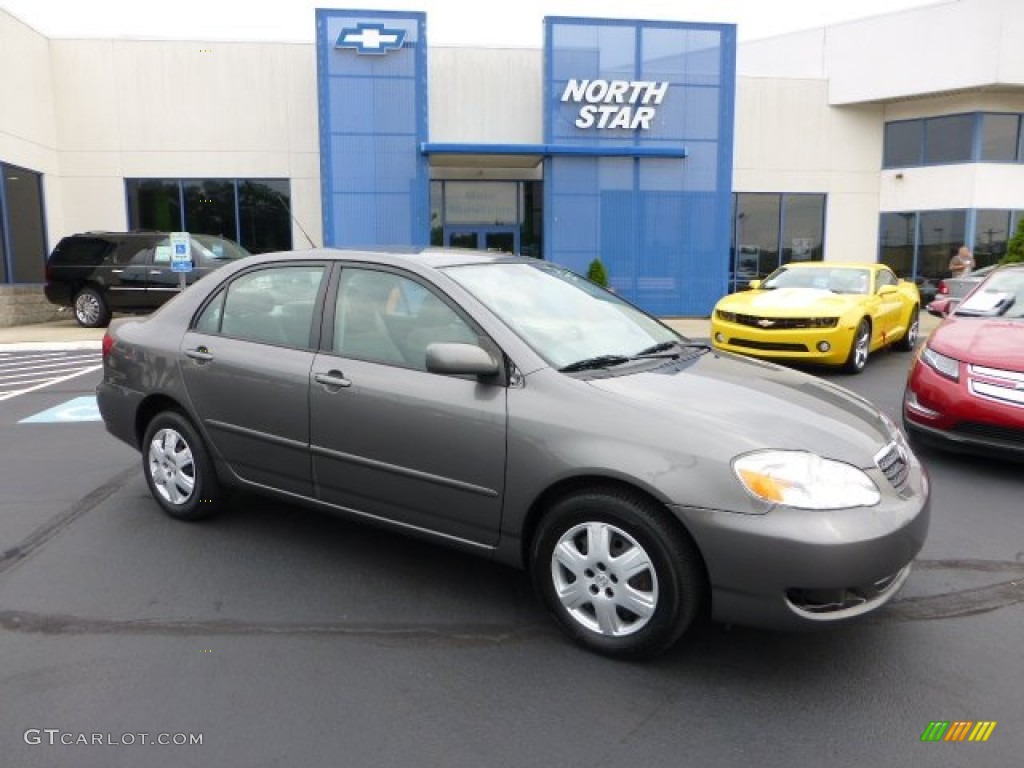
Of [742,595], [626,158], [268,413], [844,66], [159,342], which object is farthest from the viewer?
[844,66]

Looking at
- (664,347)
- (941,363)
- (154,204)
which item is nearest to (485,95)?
(154,204)

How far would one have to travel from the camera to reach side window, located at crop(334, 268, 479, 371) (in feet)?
11.9

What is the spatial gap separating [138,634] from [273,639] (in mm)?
561

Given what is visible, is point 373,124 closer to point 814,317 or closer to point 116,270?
point 116,270

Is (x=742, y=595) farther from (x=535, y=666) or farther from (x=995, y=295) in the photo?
(x=995, y=295)

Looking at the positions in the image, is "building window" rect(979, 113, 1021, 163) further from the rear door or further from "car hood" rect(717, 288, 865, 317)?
the rear door

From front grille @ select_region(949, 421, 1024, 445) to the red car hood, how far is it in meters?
0.40

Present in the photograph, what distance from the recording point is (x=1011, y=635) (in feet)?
11.0

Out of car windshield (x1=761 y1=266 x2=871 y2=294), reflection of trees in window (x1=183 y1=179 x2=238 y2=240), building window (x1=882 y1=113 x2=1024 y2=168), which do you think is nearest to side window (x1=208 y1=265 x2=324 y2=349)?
car windshield (x1=761 y1=266 x2=871 y2=294)

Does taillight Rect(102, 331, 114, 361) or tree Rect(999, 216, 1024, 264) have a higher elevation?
tree Rect(999, 216, 1024, 264)

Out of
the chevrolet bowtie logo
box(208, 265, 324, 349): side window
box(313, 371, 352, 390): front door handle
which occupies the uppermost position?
the chevrolet bowtie logo

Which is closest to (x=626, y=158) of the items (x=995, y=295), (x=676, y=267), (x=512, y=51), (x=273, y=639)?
(x=676, y=267)

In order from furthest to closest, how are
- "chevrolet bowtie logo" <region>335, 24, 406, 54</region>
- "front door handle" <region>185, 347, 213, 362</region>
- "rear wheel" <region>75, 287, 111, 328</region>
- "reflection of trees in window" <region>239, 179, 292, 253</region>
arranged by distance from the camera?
"reflection of trees in window" <region>239, 179, 292, 253</region>, "chevrolet bowtie logo" <region>335, 24, 406, 54</region>, "rear wheel" <region>75, 287, 111, 328</region>, "front door handle" <region>185, 347, 213, 362</region>

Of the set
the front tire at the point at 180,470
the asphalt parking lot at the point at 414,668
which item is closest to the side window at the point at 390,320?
the asphalt parking lot at the point at 414,668
